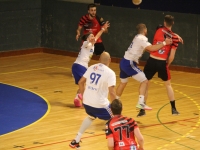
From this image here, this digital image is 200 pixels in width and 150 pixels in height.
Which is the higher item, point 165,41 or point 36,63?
point 165,41

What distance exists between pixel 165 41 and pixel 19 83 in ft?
18.6

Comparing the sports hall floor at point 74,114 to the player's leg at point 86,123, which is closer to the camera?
the player's leg at point 86,123

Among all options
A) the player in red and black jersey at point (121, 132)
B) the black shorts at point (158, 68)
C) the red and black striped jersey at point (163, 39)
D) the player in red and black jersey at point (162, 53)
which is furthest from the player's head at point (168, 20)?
the player in red and black jersey at point (121, 132)

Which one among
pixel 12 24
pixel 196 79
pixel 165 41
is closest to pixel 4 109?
pixel 165 41

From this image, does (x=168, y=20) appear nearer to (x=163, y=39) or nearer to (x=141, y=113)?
(x=163, y=39)

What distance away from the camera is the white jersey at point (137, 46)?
42.8 feet

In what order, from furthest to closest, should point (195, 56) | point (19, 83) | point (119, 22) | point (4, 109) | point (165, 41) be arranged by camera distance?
point (119, 22) → point (195, 56) → point (19, 83) → point (4, 109) → point (165, 41)

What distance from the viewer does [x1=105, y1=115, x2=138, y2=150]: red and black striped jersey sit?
8547mm

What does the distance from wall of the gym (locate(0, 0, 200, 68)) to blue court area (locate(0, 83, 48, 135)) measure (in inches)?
186

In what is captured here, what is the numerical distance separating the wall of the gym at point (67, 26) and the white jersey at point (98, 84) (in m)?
8.15

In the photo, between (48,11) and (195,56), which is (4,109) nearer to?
(195,56)

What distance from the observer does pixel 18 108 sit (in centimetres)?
1461

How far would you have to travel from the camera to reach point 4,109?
14.5 meters

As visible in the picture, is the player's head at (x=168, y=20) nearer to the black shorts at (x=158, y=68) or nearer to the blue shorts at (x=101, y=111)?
the black shorts at (x=158, y=68)
